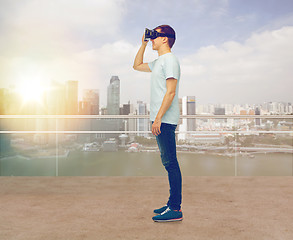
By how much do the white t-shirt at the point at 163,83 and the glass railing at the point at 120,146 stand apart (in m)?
1.57

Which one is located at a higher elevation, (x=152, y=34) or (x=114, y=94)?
(x=114, y=94)

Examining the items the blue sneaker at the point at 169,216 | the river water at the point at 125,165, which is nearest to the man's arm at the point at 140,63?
the blue sneaker at the point at 169,216

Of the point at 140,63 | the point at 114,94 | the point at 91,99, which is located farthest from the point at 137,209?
the point at 114,94

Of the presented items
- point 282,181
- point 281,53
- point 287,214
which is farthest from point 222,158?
point 281,53

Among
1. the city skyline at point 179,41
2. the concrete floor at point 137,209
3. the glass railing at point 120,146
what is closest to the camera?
the concrete floor at point 137,209

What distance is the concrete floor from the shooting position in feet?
4.38

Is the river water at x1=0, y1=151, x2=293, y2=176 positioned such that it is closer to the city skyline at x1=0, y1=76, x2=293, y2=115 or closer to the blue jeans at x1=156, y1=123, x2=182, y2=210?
the city skyline at x1=0, y1=76, x2=293, y2=115

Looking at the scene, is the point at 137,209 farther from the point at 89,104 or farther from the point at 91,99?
the point at 91,99

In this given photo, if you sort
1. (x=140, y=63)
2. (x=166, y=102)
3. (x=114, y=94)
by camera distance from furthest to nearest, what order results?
(x=114, y=94), (x=140, y=63), (x=166, y=102)

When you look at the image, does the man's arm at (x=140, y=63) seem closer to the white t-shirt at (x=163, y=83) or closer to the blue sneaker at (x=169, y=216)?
the white t-shirt at (x=163, y=83)

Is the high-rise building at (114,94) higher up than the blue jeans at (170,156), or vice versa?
the high-rise building at (114,94)

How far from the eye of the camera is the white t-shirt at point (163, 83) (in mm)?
1466

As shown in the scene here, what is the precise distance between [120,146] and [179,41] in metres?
4.00

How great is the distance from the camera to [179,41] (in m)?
6.36
